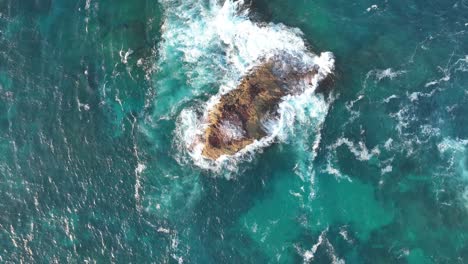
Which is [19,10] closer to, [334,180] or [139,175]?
[139,175]

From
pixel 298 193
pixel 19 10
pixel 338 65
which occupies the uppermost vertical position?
pixel 19 10

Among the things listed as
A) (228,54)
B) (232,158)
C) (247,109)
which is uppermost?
(228,54)

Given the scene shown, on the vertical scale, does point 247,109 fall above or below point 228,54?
below

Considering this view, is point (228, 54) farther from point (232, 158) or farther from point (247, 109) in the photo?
point (232, 158)

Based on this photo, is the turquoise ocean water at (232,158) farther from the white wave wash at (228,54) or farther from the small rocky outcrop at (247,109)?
the small rocky outcrop at (247,109)

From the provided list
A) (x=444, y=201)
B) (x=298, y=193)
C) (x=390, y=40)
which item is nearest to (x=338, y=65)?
(x=390, y=40)

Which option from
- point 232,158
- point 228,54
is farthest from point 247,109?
point 228,54
